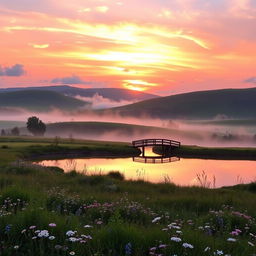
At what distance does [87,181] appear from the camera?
71.7ft

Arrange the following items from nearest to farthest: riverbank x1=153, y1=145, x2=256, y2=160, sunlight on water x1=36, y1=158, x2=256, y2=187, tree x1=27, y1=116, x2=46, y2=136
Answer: sunlight on water x1=36, y1=158, x2=256, y2=187 < riverbank x1=153, y1=145, x2=256, y2=160 < tree x1=27, y1=116, x2=46, y2=136

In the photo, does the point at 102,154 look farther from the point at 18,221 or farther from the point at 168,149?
the point at 18,221

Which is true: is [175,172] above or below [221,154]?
above

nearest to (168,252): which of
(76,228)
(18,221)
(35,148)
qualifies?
(76,228)

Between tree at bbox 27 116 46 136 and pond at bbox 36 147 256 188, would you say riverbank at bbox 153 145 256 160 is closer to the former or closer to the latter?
pond at bbox 36 147 256 188

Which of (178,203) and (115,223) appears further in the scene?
(178,203)

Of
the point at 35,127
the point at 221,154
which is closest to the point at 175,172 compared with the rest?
the point at 221,154

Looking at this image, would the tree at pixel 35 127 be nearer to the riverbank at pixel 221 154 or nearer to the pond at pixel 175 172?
the riverbank at pixel 221 154

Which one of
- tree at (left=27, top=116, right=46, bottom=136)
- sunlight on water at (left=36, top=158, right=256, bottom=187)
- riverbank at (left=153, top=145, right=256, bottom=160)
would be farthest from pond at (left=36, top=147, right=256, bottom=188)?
tree at (left=27, top=116, right=46, bottom=136)

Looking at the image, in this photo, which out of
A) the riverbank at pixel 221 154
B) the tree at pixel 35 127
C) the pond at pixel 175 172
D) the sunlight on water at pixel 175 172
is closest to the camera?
the pond at pixel 175 172

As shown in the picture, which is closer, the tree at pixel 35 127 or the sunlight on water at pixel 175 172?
the sunlight on water at pixel 175 172

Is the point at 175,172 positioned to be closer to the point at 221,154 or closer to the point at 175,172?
the point at 175,172

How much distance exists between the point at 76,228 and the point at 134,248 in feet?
3.94

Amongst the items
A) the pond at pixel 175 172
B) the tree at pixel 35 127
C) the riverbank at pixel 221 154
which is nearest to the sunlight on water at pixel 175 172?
the pond at pixel 175 172
